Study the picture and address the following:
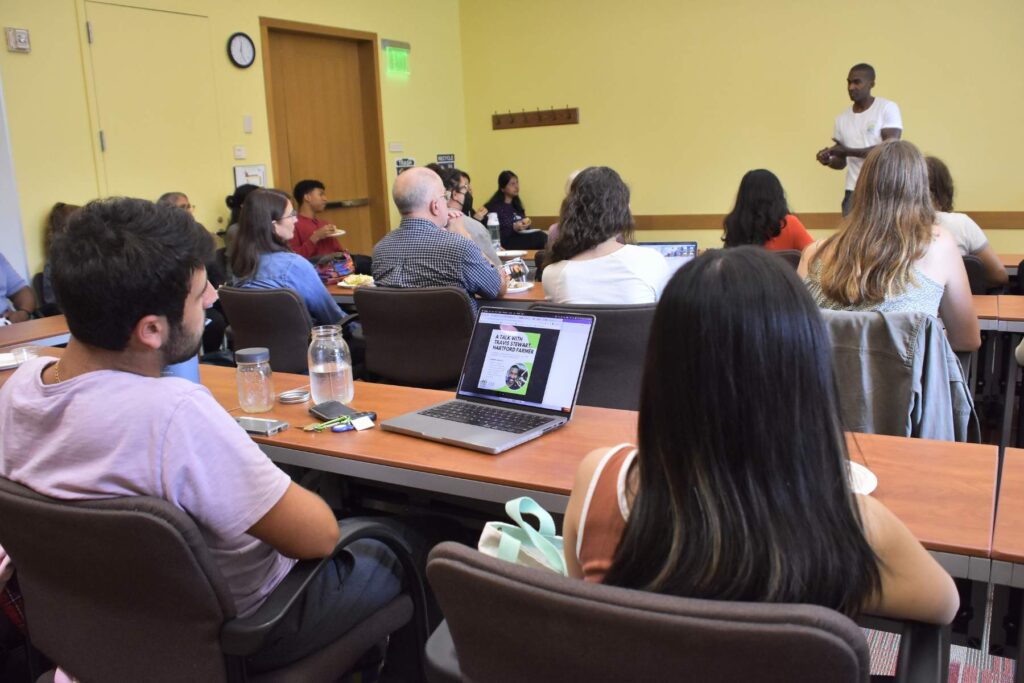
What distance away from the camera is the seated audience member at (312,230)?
5.54 m

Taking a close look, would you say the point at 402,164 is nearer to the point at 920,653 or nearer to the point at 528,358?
the point at 528,358

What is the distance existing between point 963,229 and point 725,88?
390cm

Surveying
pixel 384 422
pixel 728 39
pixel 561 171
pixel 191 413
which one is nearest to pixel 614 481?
pixel 191 413

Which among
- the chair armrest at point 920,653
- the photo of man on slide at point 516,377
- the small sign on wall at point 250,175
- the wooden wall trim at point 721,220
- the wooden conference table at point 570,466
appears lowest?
the chair armrest at point 920,653

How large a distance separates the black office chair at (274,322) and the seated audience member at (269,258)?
22 cm

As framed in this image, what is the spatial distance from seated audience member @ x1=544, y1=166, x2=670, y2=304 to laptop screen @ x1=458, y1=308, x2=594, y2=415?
34.0 inches

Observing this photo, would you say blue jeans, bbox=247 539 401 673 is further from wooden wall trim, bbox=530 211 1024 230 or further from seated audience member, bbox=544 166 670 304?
wooden wall trim, bbox=530 211 1024 230

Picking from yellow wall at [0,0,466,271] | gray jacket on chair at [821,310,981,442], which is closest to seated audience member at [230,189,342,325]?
gray jacket on chair at [821,310,981,442]

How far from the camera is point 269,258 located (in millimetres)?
3379

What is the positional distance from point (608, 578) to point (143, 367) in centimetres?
81

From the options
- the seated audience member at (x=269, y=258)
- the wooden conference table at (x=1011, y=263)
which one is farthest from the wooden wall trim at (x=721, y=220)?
the seated audience member at (x=269, y=258)

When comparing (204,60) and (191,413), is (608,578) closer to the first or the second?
(191,413)

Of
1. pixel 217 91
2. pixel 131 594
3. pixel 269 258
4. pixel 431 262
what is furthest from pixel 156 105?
pixel 131 594

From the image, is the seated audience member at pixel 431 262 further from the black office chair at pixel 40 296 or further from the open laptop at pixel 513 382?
the black office chair at pixel 40 296
